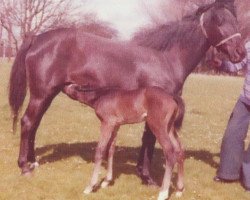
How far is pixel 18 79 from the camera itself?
8.16 m

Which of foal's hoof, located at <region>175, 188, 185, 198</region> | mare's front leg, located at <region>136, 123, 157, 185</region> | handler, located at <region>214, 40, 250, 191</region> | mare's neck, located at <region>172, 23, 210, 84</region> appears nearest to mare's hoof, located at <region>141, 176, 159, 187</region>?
mare's front leg, located at <region>136, 123, 157, 185</region>

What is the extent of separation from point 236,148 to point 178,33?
2.17 metres

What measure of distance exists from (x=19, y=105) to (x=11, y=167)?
114 cm

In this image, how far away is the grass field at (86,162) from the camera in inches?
266

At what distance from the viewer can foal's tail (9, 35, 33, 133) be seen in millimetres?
8086

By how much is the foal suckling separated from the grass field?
48 centimetres

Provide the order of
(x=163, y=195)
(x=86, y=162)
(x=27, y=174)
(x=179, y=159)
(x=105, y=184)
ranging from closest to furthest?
(x=163, y=195) → (x=179, y=159) → (x=105, y=184) → (x=27, y=174) → (x=86, y=162)

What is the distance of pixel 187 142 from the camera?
1107 cm

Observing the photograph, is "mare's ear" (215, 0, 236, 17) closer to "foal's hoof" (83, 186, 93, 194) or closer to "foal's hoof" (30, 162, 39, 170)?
"foal's hoof" (83, 186, 93, 194)

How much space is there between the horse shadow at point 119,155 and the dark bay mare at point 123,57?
2.76 ft

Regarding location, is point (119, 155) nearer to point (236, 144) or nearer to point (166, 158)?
point (236, 144)

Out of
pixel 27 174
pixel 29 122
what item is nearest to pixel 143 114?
pixel 29 122

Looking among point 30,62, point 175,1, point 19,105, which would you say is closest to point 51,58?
point 30,62

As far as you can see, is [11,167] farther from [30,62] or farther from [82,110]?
[82,110]
